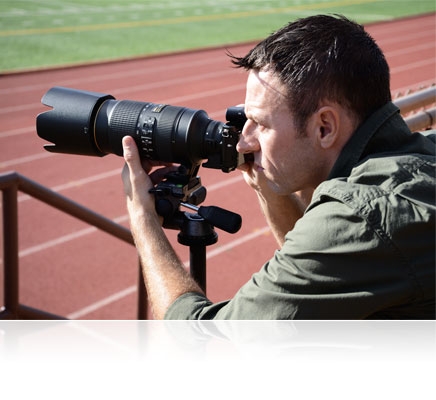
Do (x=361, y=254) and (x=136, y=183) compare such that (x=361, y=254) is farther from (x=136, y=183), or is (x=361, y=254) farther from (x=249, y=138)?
(x=136, y=183)

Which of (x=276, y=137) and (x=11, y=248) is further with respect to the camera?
(x=11, y=248)

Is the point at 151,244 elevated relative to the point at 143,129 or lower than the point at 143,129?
lower

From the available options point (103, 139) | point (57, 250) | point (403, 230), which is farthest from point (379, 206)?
point (57, 250)

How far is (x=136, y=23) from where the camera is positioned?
1805 cm

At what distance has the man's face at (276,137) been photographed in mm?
1705

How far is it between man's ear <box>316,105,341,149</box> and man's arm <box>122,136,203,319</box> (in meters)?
0.46

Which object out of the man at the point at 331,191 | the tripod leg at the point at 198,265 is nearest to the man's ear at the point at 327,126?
the man at the point at 331,191

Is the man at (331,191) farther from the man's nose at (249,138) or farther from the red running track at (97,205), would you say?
the red running track at (97,205)

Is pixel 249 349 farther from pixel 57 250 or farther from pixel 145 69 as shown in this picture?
pixel 145 69

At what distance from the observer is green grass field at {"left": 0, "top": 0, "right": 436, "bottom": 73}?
1397 cm

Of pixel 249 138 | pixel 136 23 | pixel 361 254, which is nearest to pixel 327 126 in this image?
pixel 249 138

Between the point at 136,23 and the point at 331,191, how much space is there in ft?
56.4

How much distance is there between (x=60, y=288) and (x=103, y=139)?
2795mm

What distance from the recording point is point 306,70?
1654mm
